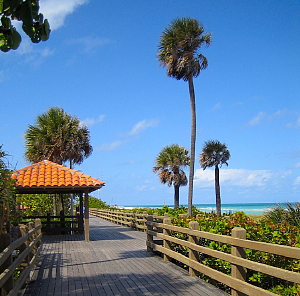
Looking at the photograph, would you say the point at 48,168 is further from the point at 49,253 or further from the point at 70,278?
the point at 70,278

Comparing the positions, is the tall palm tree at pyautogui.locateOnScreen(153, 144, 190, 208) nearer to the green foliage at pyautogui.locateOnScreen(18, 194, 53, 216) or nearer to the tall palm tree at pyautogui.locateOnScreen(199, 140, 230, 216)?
the tall palm tree at pyautogui.locateOnScreen(199, 140, 230, 216)

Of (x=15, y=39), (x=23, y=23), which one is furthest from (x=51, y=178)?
(x=23, y=23)

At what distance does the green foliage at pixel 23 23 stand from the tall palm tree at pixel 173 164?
3030 cm

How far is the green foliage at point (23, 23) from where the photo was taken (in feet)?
11.4

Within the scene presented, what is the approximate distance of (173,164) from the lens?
1341 inches

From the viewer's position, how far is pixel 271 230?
6828 millimetres

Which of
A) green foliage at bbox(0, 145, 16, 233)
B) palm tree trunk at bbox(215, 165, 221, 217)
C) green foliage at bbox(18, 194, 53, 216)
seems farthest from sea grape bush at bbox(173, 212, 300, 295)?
palm tree trunk at bbox(215, 165, 221, 217)

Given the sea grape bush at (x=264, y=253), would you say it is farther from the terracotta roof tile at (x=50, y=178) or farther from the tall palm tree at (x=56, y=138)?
the tall palm tree at (x=56, y=138)

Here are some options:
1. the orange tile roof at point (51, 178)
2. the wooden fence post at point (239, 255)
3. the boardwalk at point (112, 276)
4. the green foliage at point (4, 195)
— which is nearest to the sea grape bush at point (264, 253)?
the wooden fence post at point (239, 255)

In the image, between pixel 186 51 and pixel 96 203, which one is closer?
pixel 186 51

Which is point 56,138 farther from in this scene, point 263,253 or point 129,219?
point 263,253

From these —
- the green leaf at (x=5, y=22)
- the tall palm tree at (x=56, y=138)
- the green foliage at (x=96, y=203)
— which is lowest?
the green foliage at (x=96, y=203)

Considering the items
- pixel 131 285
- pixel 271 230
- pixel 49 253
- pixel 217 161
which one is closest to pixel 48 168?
pixel 49 253

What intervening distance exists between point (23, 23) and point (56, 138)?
A: 21.9 metres
